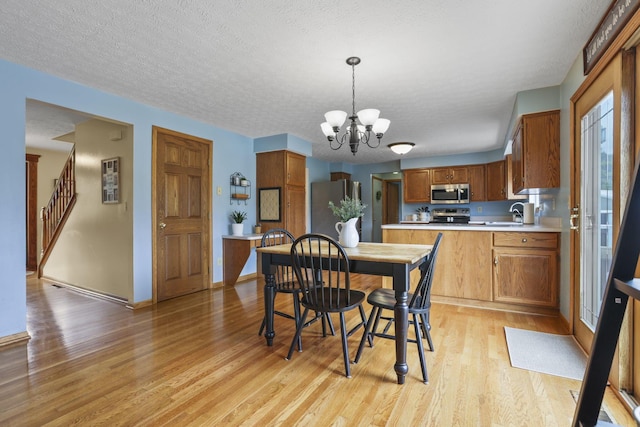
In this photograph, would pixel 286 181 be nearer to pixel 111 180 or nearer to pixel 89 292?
pixel 111 180

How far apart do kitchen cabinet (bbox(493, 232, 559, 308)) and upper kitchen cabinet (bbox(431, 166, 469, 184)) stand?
3338 millimetres

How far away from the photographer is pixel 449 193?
21.2 feet

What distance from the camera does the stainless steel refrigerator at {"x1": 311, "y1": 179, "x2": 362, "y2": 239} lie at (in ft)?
20.6

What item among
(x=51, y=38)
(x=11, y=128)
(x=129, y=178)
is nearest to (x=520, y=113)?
(x=51, y=38)

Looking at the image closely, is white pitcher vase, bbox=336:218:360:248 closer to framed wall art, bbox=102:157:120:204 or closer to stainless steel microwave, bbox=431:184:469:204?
framed wall art, bbox=102:157:120:204

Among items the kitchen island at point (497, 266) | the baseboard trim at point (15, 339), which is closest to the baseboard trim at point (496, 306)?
the kitchen island at point (497, 266)

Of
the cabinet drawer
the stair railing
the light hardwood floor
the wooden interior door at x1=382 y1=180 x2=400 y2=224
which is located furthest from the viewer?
the wooden interior door at x1=382 y1=180 x2=400 y2=224

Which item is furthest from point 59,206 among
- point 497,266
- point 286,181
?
point 497,266

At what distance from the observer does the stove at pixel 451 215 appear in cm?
657

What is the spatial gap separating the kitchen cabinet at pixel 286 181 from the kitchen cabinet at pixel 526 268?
2.92m

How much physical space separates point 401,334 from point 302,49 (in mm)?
2093

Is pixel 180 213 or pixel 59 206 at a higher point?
pixel 59 206

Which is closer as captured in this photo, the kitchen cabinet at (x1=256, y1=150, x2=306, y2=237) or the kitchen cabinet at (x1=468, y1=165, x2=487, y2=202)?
the kitchen cabinet at (x1=256, y1=150, x2=306, y2=237)

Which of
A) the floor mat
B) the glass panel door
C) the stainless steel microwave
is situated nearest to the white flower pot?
the floor mat
